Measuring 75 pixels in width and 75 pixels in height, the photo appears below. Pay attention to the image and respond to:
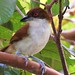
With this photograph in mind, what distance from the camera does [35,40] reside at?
877mm

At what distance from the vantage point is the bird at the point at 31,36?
2.87ft

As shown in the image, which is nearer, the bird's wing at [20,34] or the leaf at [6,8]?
the leaf at [6,8]

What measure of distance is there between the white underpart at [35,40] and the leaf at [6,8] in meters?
0.19

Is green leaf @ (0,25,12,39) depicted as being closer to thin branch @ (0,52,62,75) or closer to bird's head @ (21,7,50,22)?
bird's head @ (21,7,50,22)

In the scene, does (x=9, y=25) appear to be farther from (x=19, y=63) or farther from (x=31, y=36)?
(x=19, y=63)

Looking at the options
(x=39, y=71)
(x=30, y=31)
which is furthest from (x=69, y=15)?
(x=39, y=71)

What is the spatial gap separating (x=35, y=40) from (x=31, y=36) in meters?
0.02

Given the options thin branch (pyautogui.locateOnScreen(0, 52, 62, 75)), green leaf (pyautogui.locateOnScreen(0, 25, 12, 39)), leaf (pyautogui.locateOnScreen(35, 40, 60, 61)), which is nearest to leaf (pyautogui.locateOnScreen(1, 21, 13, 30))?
green leaf (pyautogui.locateOnScreen(0, 25, 12, 39))

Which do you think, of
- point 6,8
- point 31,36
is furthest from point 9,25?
point 6,8

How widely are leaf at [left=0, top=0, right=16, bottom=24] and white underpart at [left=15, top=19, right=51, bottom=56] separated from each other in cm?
19

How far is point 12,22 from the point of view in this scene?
3.40ft

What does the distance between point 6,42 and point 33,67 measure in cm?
36

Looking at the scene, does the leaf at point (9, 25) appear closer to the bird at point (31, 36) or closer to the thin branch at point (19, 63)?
the bird at point (31, 36)

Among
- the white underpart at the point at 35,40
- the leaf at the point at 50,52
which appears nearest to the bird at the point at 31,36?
the white underpart at the point at 35,40
